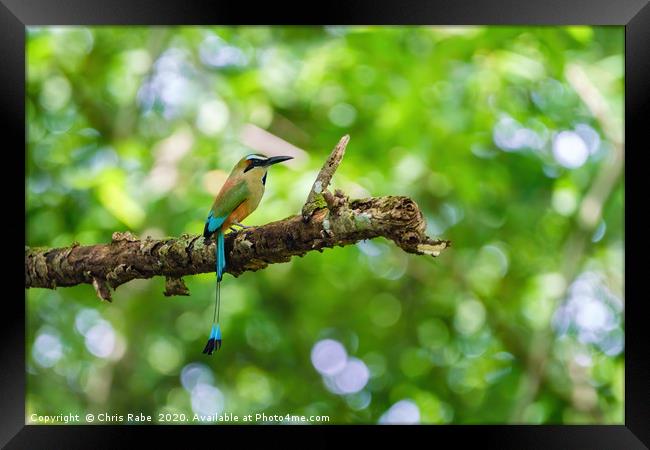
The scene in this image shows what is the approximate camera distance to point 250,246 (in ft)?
8.46

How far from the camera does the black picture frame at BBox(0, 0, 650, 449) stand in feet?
8.89

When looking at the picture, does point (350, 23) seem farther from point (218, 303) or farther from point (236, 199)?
point (218, 303)

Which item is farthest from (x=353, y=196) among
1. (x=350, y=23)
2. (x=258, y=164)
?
(x=350, y=23)

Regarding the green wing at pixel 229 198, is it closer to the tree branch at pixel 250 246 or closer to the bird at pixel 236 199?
the bird at pixel 236 199

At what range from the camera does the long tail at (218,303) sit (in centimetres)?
268

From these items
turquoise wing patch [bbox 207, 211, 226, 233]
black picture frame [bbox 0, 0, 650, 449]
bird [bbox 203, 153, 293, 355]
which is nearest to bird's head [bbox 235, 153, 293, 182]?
bird [bbox 203, 153, 293, 355]

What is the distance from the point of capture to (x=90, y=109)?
3.56 metres

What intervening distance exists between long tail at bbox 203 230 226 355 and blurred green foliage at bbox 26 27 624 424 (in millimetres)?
176

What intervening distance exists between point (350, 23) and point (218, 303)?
3.94ft

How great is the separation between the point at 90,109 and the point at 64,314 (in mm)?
977

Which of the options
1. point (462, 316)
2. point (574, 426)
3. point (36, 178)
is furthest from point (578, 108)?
point (36, 178)

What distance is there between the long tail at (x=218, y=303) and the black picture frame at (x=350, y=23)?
1.74 feet

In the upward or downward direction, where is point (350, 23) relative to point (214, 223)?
upward

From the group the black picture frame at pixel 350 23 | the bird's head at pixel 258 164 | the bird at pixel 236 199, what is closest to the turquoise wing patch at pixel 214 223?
the bird at pixel 236 199
